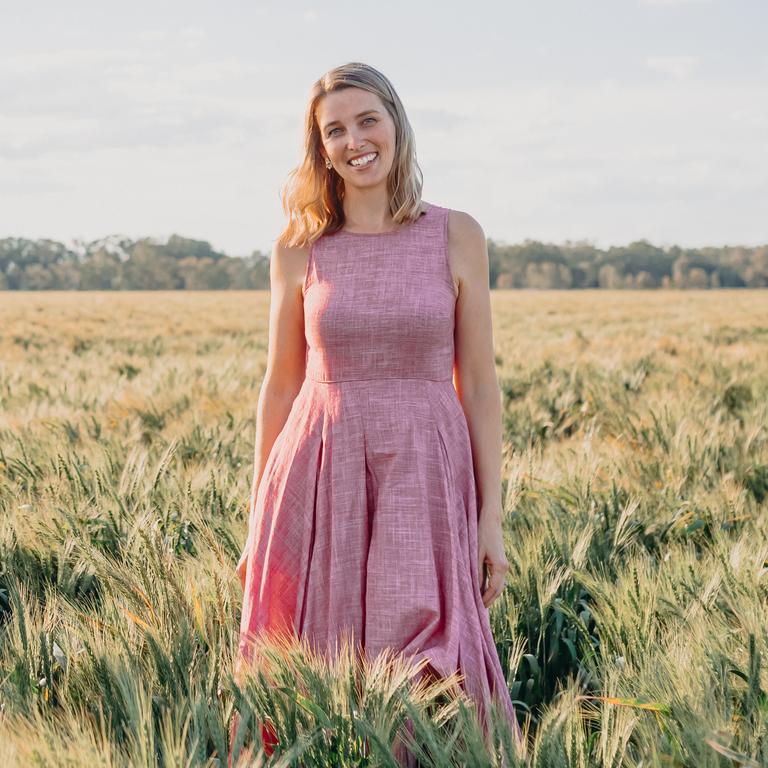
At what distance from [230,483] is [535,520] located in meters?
1.06

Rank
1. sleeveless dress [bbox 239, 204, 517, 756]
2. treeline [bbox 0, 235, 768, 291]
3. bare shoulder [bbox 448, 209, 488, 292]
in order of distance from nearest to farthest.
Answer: sleeveless dress [bbox 239, 204, 517, 756] < bare shoulder [bbox 448, 209, 488, 292] < treeline [bbox 0, 235, 768, 291]

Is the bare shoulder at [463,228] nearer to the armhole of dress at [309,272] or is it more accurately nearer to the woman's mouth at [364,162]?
the woman's mouth at [364,162]

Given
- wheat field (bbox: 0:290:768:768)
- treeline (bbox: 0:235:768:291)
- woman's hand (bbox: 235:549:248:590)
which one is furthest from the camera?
treeline (bbox: 0:235:768:291)

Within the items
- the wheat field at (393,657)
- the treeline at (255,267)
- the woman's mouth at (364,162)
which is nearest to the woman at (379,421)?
the woman's mouth at (364,162)

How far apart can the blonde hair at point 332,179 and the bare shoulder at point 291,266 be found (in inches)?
0.6

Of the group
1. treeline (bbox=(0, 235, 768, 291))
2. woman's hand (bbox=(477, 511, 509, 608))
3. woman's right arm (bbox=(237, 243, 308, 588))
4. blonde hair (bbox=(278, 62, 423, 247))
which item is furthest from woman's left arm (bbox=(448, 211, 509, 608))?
treeline (bbox=(0, 235, 768, 291))

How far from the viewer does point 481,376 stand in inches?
84.0

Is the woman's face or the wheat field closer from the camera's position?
the wheat field

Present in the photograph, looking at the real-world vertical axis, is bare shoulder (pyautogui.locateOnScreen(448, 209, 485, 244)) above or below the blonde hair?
below

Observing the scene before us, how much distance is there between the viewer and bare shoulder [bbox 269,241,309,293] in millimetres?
2156

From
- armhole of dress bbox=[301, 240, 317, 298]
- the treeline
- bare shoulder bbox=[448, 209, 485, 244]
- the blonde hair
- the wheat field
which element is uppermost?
the treeline

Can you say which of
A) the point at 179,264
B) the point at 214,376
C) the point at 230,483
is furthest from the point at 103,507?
the point at 179,264

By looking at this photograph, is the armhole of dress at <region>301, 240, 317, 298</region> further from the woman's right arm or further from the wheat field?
the wheat field

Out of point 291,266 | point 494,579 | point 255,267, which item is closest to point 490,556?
point 494,579
